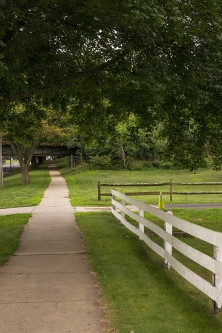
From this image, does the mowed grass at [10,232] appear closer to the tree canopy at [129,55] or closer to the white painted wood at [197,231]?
the tree canopy at [129,55]

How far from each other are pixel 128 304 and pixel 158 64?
6.00m

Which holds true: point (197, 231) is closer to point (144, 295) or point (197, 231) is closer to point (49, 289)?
point (144, 295)

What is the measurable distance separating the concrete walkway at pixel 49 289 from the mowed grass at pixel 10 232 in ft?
0.66

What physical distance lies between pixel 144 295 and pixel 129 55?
6819 millimetres

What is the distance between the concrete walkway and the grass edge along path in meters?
0.24

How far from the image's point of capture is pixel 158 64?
1012cm

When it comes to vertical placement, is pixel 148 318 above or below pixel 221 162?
below

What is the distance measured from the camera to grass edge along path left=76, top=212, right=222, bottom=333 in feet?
16.8

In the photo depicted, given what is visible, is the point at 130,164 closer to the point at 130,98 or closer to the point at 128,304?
the point at 130,98

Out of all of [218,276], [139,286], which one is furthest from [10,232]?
[218,276]

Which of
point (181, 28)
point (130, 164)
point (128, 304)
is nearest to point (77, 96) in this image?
point (181, 28)

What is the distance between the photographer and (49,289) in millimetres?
6801

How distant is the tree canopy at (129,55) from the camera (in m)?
9.48

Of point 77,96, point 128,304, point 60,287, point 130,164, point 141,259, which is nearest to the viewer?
point 128,304
